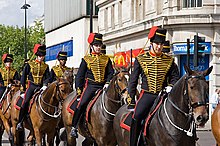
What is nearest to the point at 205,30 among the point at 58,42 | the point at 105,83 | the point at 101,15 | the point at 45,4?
the point at 101,15

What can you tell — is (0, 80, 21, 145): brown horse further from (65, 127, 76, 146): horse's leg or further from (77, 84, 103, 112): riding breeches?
(77, 84, 103, 112): riding breeches

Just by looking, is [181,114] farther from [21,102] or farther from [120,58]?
[120,58]

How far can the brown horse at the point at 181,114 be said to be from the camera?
890 centimetres

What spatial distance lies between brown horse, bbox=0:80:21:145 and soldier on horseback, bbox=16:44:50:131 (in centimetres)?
196

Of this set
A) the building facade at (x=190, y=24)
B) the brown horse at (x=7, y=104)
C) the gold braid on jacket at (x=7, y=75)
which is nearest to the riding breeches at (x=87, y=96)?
the brown horse at (x=7, y=104)

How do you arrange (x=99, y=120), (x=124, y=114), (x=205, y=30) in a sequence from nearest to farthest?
(x=124, y=114), (x=99, y=120), (x=205, y=30)

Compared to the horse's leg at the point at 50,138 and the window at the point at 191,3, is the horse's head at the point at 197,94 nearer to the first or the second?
the horse's leg at the point at 50,138

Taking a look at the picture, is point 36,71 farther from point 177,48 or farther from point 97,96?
point 177,48

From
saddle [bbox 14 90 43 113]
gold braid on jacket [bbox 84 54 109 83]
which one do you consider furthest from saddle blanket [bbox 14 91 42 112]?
gold braid on jacket [bbox 84 54 109 83]

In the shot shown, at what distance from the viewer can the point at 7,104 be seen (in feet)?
62.2

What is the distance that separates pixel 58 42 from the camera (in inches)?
2675

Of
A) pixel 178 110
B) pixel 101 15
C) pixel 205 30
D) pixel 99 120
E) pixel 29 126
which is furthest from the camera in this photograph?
pixel 101 15

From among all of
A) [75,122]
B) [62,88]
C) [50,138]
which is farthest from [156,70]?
[50,138]

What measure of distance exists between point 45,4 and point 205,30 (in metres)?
49.3
